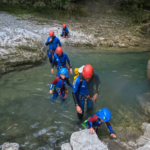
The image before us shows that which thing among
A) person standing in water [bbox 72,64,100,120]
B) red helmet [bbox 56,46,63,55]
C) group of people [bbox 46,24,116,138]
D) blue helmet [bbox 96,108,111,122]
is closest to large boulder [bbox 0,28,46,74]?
red helmet [bbox 56,46,63,55]

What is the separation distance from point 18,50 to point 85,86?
Answer: 6288mm

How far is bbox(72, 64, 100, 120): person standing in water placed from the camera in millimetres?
3616

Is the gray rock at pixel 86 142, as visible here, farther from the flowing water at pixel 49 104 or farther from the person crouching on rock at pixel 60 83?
the person crouching on rock at pixel 60 83

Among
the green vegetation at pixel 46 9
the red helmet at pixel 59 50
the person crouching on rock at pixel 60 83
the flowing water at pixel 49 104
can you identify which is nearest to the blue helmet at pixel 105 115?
the flowing water at pixel 49 104

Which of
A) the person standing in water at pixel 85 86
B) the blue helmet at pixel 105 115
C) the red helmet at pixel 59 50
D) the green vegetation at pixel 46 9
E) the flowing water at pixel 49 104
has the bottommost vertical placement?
the flowing water at pixel 49 104

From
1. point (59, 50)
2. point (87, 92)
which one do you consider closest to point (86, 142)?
point (87, 92)

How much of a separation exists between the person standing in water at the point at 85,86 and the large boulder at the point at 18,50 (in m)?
5.65

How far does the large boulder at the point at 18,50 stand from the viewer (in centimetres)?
801

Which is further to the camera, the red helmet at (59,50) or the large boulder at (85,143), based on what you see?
the red helmet at (59,50)

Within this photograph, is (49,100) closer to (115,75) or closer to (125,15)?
(115,75)

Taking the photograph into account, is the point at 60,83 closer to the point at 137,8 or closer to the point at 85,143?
the point at 85,143

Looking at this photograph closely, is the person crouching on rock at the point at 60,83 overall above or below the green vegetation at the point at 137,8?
below

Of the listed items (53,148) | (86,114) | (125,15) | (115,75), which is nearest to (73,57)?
(115,75)

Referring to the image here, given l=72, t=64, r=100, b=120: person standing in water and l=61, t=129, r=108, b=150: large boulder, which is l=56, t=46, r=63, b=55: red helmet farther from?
l=61, t=129, r=108, b=150: large boulder
